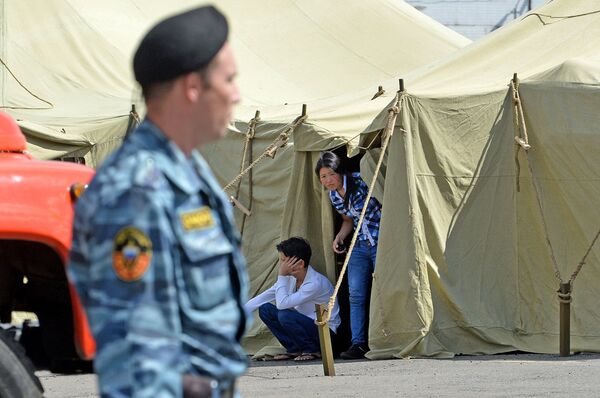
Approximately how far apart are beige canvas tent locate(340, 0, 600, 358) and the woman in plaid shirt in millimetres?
245

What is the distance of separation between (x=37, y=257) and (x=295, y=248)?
5.64 m

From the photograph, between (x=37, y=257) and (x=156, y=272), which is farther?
(x=37, y=257)

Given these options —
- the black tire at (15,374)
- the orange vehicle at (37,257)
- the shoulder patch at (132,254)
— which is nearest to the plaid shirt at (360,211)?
the orange vehicle at (37,257)

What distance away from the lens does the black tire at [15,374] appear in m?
4.43

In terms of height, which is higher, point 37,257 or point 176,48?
point 176,48

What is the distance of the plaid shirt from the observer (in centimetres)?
1040

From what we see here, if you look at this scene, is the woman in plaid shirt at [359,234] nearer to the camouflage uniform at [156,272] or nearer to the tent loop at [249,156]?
the tent loop at [249,156]

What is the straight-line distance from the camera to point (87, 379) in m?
9.46

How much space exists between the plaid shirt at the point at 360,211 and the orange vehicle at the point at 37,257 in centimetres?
537

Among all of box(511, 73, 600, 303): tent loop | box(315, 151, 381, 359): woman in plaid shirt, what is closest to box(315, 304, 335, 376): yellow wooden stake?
box(315, 151, 381, 359): woman in plaid shirt

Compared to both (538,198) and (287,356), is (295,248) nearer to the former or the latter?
(287,356)

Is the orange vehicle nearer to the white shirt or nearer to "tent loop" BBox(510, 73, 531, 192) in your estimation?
the white shirt

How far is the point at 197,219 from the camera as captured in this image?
8.27 feet

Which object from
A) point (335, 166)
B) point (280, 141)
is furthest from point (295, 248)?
point (280, 141)
